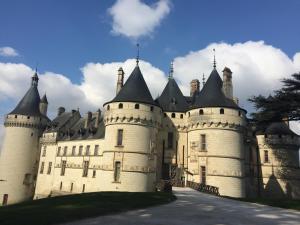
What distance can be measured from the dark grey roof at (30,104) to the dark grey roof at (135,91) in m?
23.5

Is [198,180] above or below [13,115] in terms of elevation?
below

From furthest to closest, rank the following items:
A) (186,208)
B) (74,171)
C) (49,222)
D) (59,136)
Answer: (59,136)
(74,171)
(186,208)
(49,222)

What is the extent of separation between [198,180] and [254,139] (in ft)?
42.3

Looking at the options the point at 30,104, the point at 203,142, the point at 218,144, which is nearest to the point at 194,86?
the point at 203,142

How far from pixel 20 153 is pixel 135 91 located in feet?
85.7

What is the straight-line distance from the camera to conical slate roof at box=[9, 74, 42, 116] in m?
48.7

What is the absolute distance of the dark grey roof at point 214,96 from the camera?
3049 cm

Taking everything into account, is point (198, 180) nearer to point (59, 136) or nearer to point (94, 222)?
point (94, 222)

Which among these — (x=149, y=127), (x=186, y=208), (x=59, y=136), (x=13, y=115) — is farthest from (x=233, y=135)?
(x=13, y=115)

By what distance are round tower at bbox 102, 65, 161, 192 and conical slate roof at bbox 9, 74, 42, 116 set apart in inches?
897

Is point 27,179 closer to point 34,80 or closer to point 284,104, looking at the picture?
point 34,80

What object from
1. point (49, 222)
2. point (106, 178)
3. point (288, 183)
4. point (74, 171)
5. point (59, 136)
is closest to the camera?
point (49, 222)

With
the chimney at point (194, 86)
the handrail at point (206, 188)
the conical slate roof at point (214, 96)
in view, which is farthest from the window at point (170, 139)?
the chimney at point (194, 86)

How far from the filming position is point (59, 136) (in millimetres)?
45844
